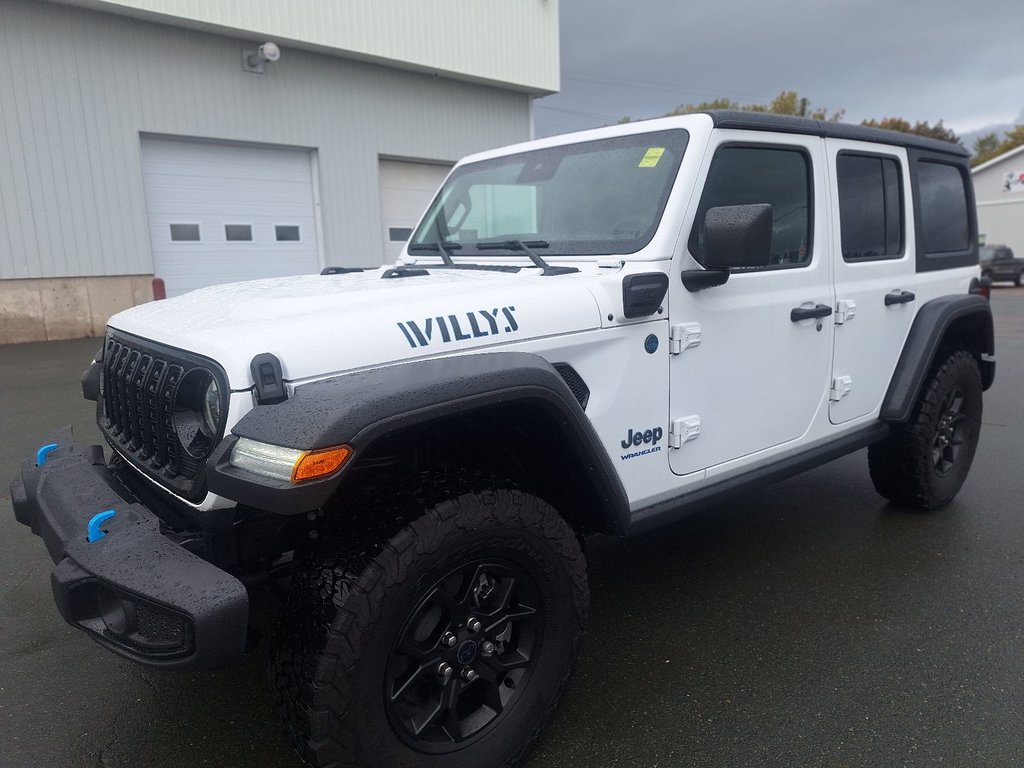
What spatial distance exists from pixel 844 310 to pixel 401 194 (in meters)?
11.2

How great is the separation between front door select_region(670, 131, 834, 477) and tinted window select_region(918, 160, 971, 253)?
1083 millimetres

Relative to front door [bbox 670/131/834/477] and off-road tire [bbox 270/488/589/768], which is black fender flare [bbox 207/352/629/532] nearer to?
off-road tire [bbox 270/488/589/768]

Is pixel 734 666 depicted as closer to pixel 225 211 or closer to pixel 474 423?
pixel 474 423

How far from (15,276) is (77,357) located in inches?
70.0

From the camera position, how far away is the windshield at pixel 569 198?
8.91 ft

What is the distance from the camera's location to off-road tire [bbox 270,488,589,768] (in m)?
1.78

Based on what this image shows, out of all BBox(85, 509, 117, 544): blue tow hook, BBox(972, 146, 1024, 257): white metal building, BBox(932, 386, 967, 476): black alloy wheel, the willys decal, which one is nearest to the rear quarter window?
BBox(932, 386, 967, 476): black alloy wheel

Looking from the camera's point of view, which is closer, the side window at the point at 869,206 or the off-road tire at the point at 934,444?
the side window at the point at 869,206

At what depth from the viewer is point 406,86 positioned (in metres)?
12.9

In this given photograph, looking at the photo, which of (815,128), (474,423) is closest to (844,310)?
(815,128)

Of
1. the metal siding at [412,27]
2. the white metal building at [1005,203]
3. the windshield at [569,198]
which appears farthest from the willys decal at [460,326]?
the white metal building at [1005,203]

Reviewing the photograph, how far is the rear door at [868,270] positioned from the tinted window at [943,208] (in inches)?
9.5

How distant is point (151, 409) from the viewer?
2.11 metres

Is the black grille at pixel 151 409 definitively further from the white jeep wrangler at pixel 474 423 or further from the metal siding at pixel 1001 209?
the metal siding at pixel 1001 209
